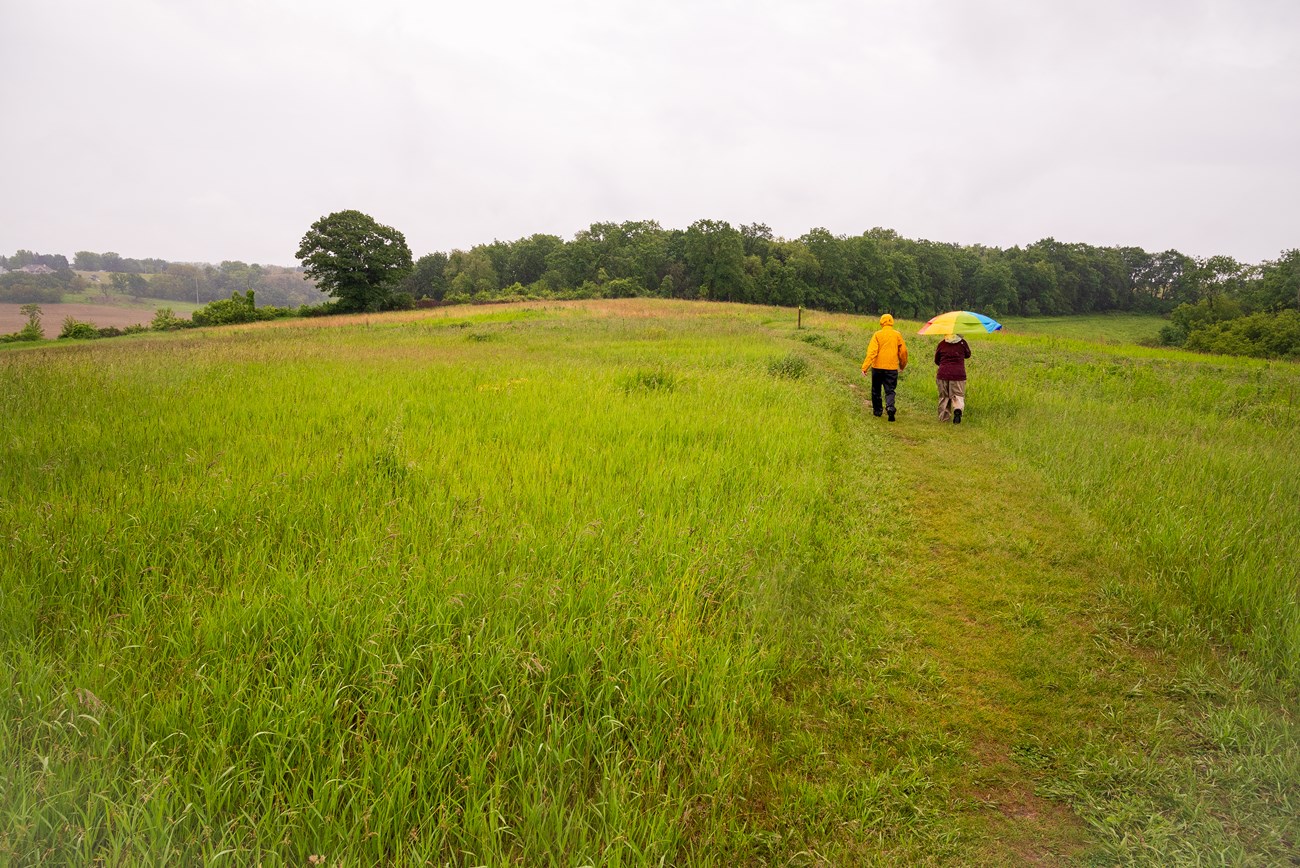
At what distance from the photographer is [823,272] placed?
265 feet

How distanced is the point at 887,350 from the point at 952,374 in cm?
139

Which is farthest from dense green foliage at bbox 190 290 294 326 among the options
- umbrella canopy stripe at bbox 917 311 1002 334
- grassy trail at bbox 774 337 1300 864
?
grassy trail at bbox 774 337 1300 864

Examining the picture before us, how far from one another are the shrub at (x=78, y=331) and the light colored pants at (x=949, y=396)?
53295mm

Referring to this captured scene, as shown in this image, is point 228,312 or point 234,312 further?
point 234,312

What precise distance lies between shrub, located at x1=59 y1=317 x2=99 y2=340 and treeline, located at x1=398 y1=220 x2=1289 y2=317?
33.4 metres

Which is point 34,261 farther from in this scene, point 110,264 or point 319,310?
point 319,310

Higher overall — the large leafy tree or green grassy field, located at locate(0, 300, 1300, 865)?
the large leafy tree

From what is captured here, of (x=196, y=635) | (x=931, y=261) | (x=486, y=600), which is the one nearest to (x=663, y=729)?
(x=486, y=600)

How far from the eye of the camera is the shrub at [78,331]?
118ft

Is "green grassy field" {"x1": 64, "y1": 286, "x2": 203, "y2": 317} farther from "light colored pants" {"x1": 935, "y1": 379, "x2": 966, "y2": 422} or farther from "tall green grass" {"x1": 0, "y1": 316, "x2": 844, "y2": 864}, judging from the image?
"light colored pants" {"x1": 935, "y1": 379, "x2": 966, "y2": 422}

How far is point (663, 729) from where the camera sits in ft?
8.11

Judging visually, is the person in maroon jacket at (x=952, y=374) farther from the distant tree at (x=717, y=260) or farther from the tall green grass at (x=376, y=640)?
the distant tree at (x=717, y=260)

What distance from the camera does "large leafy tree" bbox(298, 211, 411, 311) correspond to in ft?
160

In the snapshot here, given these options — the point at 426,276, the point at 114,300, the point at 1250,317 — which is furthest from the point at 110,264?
the point at 1250,317
